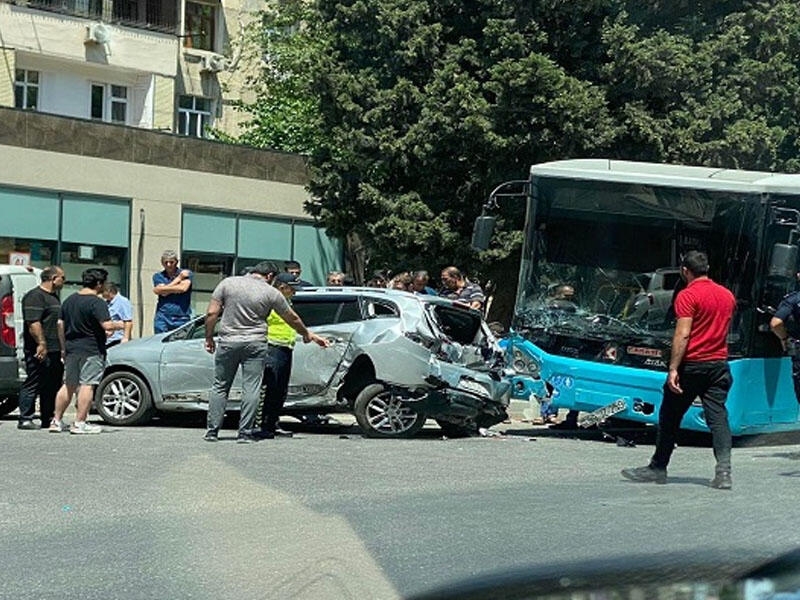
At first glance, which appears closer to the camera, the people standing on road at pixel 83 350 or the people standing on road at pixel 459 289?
the people standing on road at pixel 83 350

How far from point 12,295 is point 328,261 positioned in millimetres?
18395

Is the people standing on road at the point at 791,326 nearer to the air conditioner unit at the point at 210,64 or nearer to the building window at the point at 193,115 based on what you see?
the building window at the point at 193,115

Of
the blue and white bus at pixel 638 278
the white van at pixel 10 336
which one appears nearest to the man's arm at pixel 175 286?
the white van at pixel 10 336

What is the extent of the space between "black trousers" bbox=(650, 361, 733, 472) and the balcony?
83.2 ft

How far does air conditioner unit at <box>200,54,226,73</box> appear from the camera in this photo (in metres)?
38.8

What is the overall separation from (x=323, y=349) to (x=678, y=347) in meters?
4.99

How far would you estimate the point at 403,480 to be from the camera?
11164 millimetres

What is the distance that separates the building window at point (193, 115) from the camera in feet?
127

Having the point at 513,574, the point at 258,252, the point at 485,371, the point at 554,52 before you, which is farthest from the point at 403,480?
the point at 258,252

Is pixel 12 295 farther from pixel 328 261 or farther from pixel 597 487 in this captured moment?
pixel 328 261

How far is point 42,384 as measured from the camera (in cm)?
1488

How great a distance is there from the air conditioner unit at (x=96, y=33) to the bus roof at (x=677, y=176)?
21090mm

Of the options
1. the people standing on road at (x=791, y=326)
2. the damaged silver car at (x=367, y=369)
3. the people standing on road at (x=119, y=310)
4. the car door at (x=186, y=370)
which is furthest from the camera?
the people standing on road at (x=119, y=310)

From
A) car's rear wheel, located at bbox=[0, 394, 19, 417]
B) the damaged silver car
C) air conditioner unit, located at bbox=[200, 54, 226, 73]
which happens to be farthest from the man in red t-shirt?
air conditioner unit, located at bbox=[200, 54, 226, 73]
